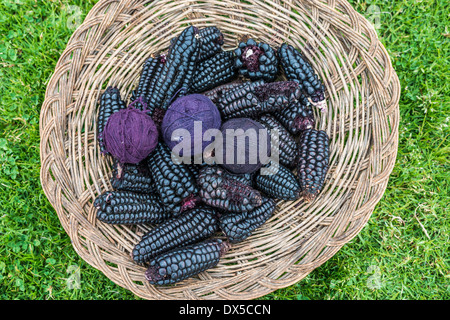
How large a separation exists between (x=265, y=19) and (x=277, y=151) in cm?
125

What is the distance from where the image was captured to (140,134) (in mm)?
→ 2787

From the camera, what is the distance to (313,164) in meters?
2.91

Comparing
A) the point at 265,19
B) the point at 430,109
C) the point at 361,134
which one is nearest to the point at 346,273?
the point at 361,134

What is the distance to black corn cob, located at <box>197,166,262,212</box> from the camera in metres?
2.80

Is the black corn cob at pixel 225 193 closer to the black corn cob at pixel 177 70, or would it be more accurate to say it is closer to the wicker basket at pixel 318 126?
the wicker basket at pixel 318 126

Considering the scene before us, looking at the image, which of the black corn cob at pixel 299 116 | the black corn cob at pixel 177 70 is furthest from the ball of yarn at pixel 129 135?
the black corn cob at pixel 299 116

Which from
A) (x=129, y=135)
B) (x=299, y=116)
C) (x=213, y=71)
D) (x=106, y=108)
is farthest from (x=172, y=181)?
(x=299, y=116)

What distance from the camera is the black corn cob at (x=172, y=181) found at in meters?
2.85

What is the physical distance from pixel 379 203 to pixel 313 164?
1107 millimetres

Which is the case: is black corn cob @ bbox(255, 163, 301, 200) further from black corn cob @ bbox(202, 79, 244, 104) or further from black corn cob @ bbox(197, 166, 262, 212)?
black corn cob @ bbox(202, 79, 244, 104)

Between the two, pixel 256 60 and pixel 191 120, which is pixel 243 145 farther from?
pixel 256 60

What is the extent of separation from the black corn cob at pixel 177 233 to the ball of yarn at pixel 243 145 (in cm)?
47

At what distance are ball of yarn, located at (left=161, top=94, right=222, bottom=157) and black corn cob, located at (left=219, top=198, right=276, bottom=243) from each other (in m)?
0.62
